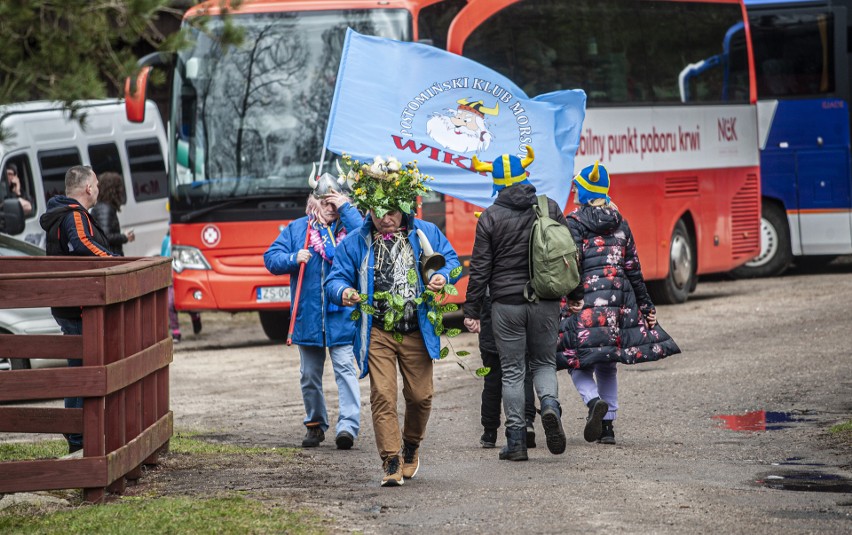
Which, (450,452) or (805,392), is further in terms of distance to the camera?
(805,392)

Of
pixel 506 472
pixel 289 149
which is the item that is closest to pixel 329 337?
pixel 506 472

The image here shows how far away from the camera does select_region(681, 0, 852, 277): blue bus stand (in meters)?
22.3

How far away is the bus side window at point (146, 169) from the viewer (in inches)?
802

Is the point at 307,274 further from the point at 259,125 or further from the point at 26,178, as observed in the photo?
the point at 26,178

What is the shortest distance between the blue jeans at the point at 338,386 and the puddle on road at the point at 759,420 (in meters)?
2.52

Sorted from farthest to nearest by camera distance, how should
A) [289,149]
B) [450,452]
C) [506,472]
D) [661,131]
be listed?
[661,131], [289,149], [450,452], [506,472]

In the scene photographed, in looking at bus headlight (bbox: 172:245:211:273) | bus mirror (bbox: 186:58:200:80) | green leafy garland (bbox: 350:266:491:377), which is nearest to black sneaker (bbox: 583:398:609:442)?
green leafy garland (bbox: 350:266:491:377)

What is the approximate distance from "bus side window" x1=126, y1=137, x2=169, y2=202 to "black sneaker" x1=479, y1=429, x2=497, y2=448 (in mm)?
11167

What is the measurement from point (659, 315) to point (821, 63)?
20.3 ft

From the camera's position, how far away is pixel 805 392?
11.9m

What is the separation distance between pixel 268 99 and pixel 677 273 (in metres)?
6.22

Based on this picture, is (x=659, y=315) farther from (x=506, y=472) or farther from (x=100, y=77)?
(x=100, y=77)

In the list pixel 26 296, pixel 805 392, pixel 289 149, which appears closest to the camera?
pixel 26 296

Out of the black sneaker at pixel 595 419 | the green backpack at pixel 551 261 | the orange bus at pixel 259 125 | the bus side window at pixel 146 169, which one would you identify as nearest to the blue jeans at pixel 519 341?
the green backpack at pixel 551 261
